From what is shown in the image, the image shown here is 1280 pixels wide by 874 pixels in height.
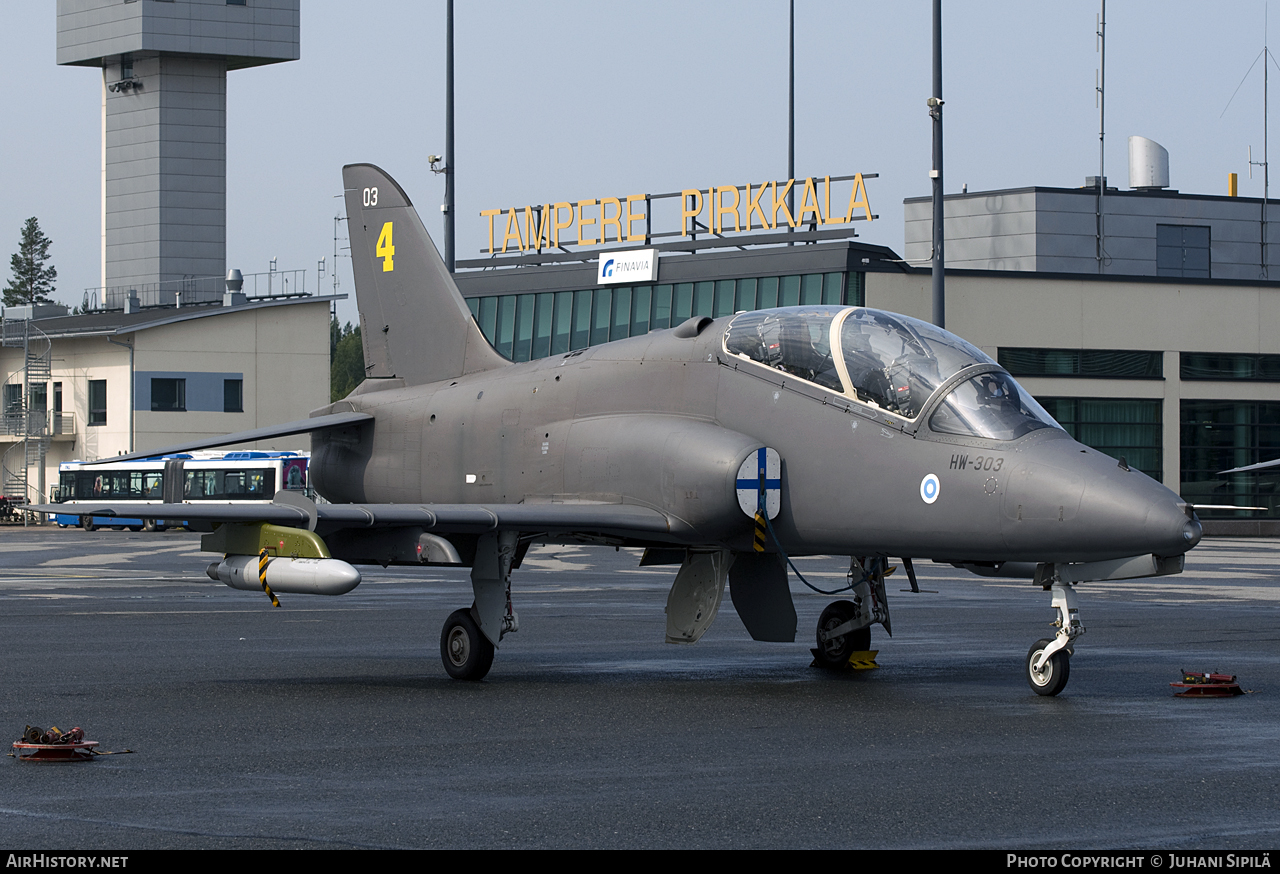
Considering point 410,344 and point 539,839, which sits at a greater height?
point 410,344

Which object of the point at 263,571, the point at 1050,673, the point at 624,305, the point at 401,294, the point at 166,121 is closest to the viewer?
the point at 1050,673

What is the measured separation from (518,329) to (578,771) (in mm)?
59577

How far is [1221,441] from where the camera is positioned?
6028 cm

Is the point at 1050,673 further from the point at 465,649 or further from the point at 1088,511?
the point at 465,649

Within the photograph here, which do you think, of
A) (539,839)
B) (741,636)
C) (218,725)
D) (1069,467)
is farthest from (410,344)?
(539,839)

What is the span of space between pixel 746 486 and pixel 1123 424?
1941 inches

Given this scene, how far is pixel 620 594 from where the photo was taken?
26609 millimetres

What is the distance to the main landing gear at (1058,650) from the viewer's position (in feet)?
40.2

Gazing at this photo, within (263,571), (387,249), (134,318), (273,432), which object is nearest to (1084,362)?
(387,249)

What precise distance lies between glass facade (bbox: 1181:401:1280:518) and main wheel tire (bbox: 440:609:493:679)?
50.1 meters

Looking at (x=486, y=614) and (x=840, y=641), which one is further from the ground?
(x=486, y=614)

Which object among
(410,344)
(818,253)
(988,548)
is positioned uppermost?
(818,253)
